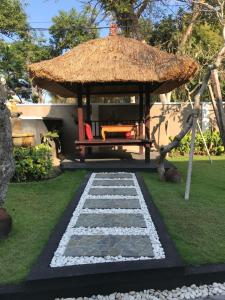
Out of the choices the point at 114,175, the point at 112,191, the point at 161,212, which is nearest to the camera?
the point at 161,212

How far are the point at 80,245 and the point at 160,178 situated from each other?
14.1 ft

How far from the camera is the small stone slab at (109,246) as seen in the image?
3.88 m

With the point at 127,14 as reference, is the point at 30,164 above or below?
below

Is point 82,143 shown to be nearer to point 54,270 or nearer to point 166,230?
point 166,230

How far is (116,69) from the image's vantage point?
9.38m

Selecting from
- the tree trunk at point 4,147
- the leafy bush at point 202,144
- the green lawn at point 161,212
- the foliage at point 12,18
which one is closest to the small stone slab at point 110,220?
the green lawn at point 161,212

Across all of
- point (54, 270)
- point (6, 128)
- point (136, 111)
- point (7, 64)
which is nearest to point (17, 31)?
point (7, 64)

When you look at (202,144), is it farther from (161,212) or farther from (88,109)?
(161,212)

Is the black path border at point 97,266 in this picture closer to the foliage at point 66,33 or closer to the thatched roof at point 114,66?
the thatched roof at point 114,66

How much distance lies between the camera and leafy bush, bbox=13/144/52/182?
7.91 m

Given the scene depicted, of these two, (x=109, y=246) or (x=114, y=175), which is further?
(x=114, y=175)

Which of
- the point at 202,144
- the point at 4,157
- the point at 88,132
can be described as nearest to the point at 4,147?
the point at 4,157

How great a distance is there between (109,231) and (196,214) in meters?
1.57

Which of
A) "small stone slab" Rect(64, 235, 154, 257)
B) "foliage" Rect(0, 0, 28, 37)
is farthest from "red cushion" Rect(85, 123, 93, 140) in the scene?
"foliage" Rect(0, 0, 28, 37)
